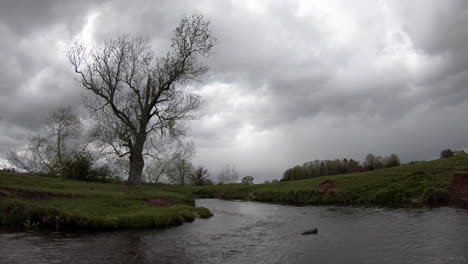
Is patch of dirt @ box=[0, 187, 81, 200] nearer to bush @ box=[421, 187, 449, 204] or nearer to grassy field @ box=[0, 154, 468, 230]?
grassy field @ box=[0, 154, 468, 230]

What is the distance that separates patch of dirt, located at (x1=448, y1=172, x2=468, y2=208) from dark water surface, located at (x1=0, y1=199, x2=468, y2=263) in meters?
3.49

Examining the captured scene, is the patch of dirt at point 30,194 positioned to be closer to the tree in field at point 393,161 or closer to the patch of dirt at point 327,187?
the patch of dirt at point 327,187

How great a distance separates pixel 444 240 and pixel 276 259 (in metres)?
7.93

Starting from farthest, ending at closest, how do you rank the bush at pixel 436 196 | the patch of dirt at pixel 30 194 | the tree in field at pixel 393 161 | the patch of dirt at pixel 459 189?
the tree in field at pixel 393 161, the bush at pixel 436 196, the patch of dirt at pixel 459 189, the patch of dirt at pixel 30 194

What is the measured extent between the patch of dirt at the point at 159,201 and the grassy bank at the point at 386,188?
15.9 metres

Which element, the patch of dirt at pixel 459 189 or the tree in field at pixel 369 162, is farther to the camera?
the tree in field at pixel 369 162

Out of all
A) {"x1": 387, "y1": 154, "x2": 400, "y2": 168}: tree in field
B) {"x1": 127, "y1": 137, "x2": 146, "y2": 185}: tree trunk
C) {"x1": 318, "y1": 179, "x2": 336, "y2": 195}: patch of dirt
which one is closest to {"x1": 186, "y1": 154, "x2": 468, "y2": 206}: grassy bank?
{"x1": 318, "y1": 179, "x2": 336, "y2": 195}: patch of dirt

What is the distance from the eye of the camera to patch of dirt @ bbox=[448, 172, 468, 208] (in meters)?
24.2

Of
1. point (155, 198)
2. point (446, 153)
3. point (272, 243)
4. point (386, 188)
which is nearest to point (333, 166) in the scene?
point (446, 153)

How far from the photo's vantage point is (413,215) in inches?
834

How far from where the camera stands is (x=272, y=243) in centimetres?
1627

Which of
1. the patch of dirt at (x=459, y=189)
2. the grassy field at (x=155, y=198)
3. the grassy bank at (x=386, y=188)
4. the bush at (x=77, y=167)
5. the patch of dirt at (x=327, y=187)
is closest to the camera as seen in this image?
the grassy field at (x=155, y=198)

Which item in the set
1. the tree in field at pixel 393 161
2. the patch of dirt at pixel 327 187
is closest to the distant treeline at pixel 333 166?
the tree in field at pixel 393 161

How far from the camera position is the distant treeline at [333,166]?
201 ft
